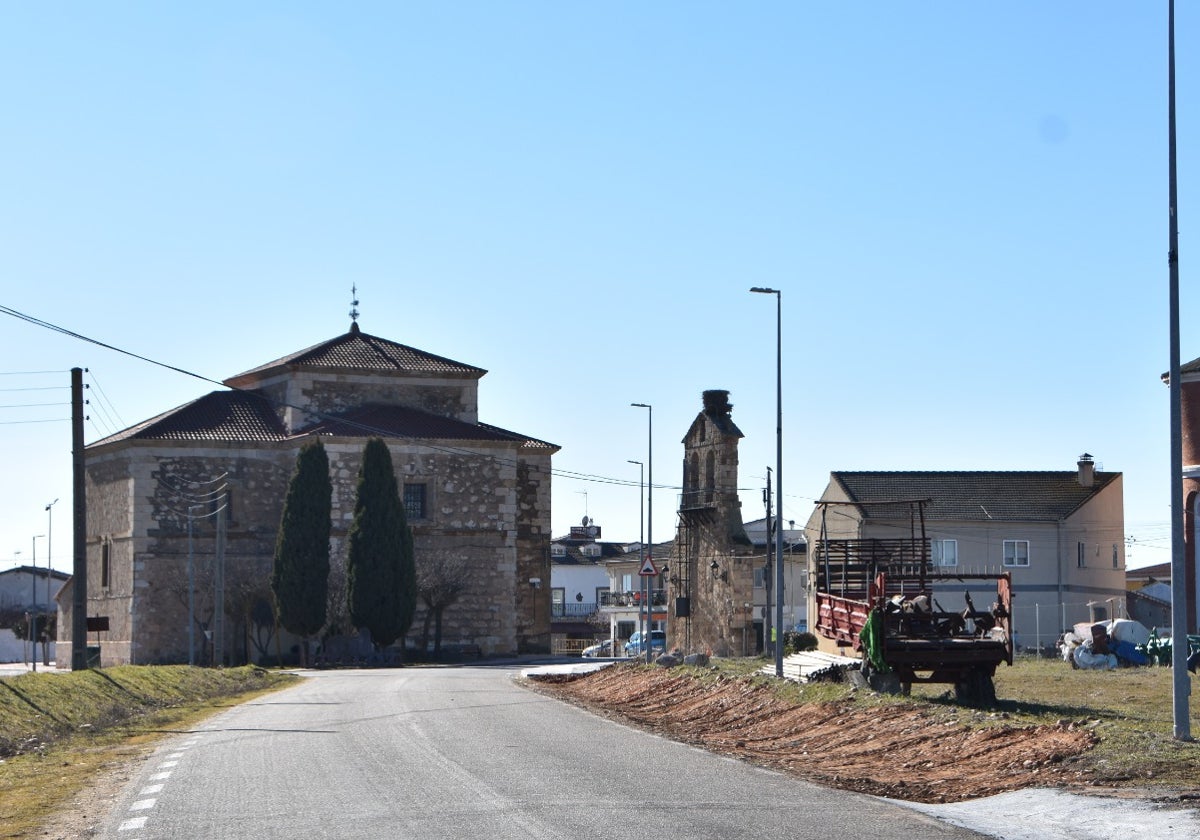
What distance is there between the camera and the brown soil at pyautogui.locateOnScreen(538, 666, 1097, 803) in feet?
46.2

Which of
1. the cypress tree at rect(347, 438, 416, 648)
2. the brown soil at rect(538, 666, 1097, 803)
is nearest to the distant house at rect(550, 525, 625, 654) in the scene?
the cypress tree at rect(347, 438, 416, 648)

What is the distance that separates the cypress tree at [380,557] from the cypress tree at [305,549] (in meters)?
1.03

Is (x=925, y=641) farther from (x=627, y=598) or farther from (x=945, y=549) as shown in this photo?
(x=627, y=598)

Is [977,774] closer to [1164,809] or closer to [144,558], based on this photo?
[1164,809]

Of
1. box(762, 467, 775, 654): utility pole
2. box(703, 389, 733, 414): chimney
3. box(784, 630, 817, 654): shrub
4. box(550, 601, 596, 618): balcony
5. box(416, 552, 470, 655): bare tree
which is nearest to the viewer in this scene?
box(762, 467, 775, 654): utility pole

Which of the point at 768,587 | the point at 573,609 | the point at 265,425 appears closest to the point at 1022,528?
the point at 768,587

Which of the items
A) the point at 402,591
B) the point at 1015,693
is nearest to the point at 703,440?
the point at 402,591

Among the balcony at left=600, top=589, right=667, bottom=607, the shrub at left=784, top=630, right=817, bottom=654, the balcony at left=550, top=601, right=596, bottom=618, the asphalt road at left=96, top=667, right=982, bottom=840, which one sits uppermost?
the asphalt road at left=96, top=667, right=982, bottom=840

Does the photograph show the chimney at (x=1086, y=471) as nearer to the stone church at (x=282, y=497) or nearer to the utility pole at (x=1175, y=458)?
the stone church at (x=282, y=497)

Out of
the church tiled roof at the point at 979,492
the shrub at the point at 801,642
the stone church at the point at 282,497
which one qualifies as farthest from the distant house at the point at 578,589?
the shrub at the point at 801,642

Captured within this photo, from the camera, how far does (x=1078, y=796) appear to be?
41.5ft

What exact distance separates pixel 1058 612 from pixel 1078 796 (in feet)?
178

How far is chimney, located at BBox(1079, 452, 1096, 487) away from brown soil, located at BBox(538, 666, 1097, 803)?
4494cm

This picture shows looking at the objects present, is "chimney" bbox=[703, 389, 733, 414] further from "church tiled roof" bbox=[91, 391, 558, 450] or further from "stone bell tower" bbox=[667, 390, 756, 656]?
"church tiled roof" bbox=[91, 391, 558, 450]
